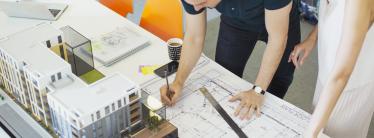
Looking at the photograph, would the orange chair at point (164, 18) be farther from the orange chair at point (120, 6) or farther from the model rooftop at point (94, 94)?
the model rooftop at point (94, 94)

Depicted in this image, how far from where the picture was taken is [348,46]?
1.41 meters

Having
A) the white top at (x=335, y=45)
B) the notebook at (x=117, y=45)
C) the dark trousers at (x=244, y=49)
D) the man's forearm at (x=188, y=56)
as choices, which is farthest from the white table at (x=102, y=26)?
the white top at (x=335, y=45)

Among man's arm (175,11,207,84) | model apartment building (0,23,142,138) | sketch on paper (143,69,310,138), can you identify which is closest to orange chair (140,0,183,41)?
man's arm (175,11,207,84)

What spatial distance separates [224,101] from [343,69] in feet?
1.99

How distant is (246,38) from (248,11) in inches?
10.5

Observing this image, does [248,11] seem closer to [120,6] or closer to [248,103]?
[248,103]

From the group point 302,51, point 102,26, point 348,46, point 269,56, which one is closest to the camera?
point 348,46

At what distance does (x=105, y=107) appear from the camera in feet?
4.81

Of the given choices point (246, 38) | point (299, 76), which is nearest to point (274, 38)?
point (246, 38)

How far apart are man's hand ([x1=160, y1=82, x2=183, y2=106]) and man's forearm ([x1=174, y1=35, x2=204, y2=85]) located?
0.15 ft

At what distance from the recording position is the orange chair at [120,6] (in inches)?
110

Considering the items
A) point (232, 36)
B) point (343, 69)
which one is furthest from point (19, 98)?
point (343, 69)

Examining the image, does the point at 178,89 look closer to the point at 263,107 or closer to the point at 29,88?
the point at 263,107

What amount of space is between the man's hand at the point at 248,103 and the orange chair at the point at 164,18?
0.65 metres
